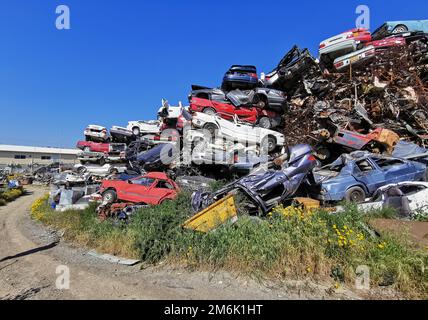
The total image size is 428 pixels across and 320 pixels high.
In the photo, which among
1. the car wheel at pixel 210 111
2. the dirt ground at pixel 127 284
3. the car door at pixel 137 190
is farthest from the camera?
the car wheel at pixel 210 111

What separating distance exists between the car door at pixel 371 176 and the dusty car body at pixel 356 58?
7.76 metres

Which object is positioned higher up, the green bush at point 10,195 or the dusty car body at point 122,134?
the dusty car body at point 122,134

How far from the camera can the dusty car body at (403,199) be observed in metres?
6.56

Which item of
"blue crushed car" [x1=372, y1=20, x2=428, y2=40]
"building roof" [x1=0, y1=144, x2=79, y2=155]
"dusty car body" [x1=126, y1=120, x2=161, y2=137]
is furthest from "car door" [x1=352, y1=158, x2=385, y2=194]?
"building roof" [x1=0, y1=144, x2=79, y2=155]

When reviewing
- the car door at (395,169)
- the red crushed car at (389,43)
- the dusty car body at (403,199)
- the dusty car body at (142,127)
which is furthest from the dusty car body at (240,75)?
the dusty car body at (403,199)

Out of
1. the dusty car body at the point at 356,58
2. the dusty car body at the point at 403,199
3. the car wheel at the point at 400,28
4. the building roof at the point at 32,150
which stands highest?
the car wheel at the point at 400,28

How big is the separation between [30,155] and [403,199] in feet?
217

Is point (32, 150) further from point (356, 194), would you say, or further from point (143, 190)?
point (356, 194)

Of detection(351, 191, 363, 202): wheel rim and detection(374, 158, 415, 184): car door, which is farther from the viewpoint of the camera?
detection(374, 158, 415, 184): car door

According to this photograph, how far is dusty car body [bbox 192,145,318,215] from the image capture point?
6.69 m

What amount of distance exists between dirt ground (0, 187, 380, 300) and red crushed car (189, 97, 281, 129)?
32.3 feet

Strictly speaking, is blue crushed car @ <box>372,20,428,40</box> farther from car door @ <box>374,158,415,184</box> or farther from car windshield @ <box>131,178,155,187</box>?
car windshield @ <box>131,178,155,187</box>

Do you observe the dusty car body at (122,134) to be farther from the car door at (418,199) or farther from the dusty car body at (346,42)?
the car door at (418,199)
